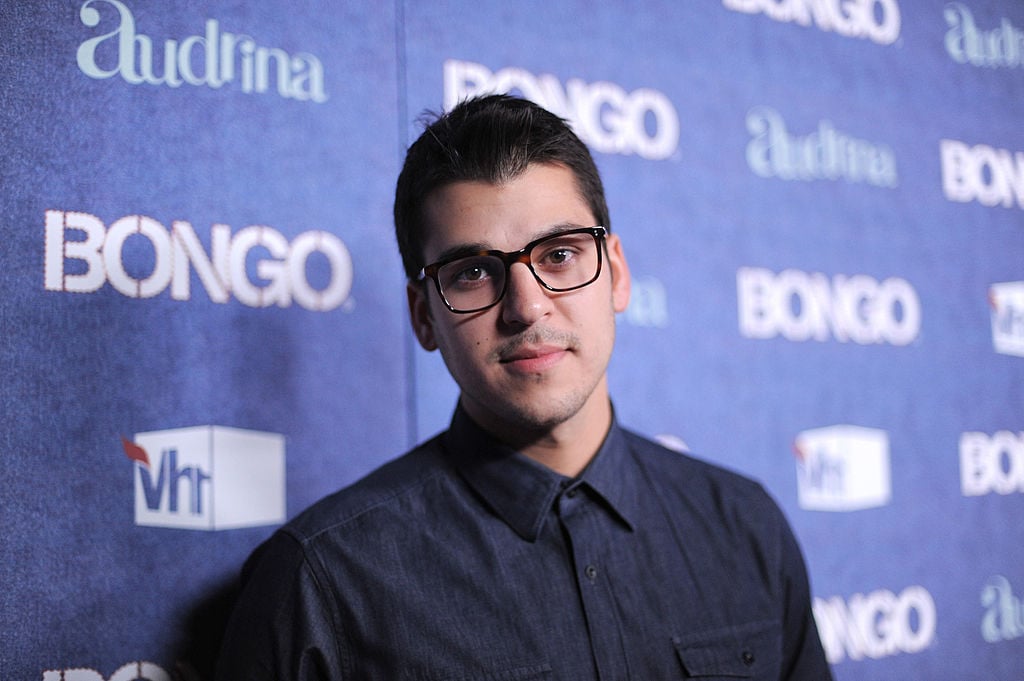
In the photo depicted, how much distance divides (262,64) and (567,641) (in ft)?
2.87

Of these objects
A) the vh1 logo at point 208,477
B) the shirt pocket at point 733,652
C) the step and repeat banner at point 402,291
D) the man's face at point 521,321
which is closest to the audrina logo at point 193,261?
the step and repeat banner at point 402,291

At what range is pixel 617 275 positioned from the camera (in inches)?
42.8

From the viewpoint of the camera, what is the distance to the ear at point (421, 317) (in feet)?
3.45

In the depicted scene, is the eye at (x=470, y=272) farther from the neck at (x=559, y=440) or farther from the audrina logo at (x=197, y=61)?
the audrina logo at (x=197, y=61)

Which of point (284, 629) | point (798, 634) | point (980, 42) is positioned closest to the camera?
point (284, 629)

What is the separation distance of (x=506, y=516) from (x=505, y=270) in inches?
11.2

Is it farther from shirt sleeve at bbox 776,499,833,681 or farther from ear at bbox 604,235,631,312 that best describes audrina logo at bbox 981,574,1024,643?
ear at bbox 604,235,631,312

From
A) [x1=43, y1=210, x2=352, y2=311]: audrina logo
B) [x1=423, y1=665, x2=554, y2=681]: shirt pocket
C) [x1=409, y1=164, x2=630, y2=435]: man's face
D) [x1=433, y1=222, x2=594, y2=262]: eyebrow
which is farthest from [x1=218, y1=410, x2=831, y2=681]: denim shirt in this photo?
[x1=43, y1=210, x2=352, y2=311]: audrina logo

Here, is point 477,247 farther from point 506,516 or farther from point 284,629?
point 284,629

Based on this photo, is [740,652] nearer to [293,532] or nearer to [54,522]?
[293,532]

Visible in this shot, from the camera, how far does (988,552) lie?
1.85 meters

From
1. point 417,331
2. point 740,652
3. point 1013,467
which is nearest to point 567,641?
point 740,652

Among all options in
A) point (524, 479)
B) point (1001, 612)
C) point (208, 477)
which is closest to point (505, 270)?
point (524, 479)

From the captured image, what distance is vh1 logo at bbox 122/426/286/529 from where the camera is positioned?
1117 millimetres
